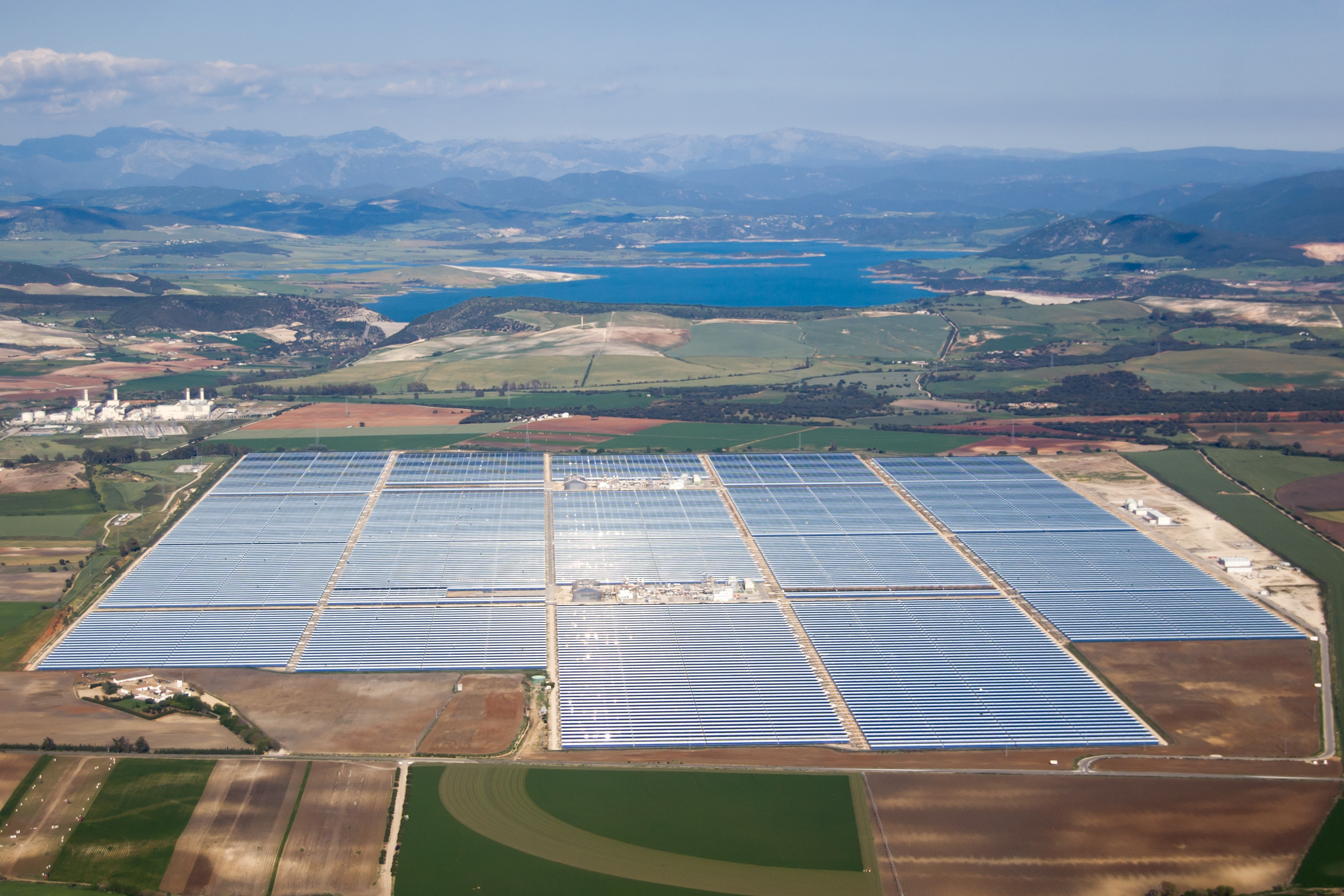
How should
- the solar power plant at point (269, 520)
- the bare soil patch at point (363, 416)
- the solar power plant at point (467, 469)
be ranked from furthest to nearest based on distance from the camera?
1. the bare soil patch at point (363, 416)
2. the solar power plant at point (467, 469)
3. the solar power plant at point (269, 520)

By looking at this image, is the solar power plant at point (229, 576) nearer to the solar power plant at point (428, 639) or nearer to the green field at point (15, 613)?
the green field at point (15, 613)

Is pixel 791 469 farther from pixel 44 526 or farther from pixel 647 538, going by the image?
pixel 44 526

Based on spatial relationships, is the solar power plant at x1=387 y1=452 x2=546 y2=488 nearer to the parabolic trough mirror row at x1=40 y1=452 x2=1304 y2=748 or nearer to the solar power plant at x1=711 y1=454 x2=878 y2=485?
Result: the parabolic trough mirror row at x1=40 y1=452 x2=1304 y2=748

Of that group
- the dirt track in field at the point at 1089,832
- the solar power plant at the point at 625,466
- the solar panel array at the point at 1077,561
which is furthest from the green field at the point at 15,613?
the solar panel array at the point at 1077,561

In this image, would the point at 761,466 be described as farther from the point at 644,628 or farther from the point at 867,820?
the point at 867,820

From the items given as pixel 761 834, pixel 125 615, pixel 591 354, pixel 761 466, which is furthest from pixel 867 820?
pixel 591 354

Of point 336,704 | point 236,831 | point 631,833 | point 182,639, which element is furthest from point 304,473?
point 631,833

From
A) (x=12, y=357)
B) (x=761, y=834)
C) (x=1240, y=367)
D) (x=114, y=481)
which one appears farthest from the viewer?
(x=12, y=357)
